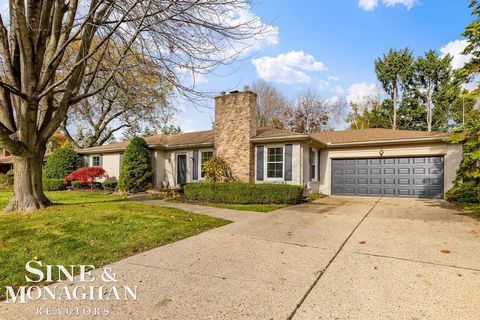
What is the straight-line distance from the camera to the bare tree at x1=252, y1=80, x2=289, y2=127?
103ft

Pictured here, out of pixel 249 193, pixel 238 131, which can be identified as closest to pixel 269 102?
pixel 238 131

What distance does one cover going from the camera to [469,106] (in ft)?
81.2

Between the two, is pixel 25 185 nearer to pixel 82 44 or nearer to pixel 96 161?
pixel 82 44

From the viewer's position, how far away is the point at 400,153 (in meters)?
13.4

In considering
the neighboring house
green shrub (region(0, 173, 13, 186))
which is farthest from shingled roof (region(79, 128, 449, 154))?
green shrub (region(0, 173, 13, 186))

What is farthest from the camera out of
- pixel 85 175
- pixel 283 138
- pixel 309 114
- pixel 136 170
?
pixel 309 114

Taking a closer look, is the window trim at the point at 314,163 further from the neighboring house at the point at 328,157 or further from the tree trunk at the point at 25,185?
the tree trunk at the point at 25,185

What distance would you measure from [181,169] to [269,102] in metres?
18.1

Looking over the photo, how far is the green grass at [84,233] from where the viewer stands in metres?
4.30

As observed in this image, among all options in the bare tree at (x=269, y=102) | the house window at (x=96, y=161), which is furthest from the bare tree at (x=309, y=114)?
the house window at (x=96, y=161)

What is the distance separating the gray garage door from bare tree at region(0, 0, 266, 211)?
35.8 ft

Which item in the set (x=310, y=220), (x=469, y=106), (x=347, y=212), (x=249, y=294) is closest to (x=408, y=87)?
(x=469, y=106)

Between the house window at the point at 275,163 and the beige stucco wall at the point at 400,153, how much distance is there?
3.56 meters

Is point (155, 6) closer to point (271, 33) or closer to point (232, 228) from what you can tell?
point (271, 33)
